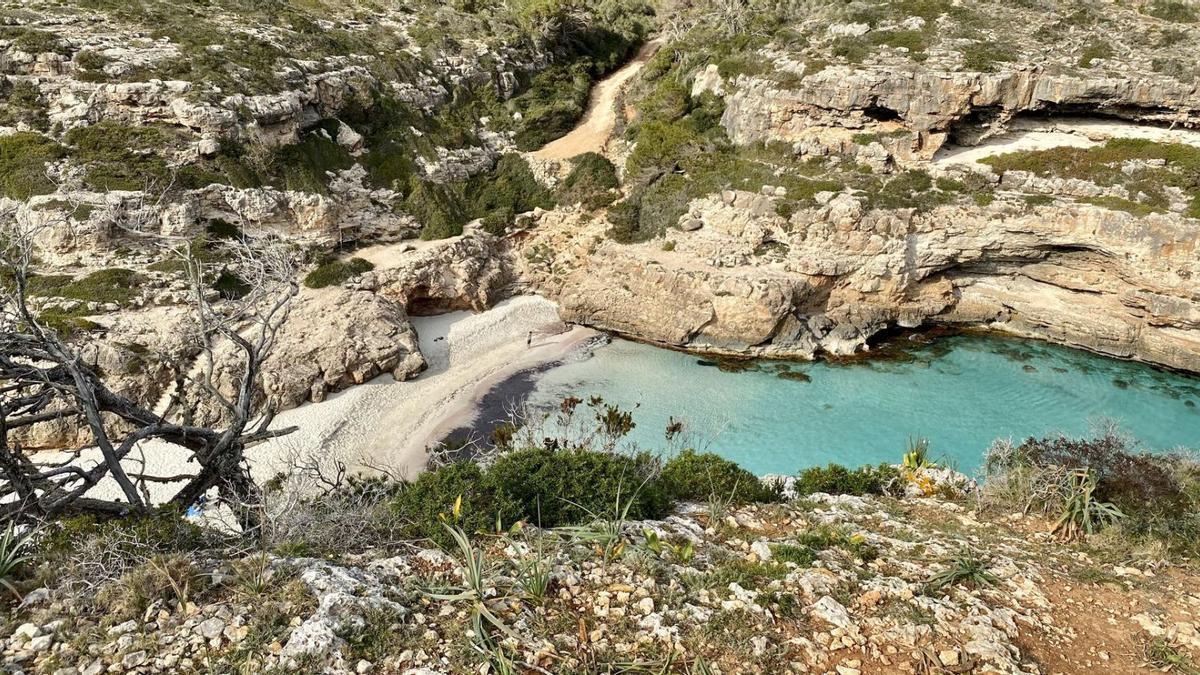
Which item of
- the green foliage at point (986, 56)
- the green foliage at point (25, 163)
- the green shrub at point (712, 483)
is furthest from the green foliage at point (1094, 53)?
the green foliage at point (25, 163)

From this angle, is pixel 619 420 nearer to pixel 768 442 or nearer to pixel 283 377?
pixel 768 442

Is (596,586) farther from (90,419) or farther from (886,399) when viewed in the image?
(886,399)

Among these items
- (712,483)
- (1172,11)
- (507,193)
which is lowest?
(712,483)

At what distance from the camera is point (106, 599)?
5.48 m

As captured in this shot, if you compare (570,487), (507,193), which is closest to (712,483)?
(570,487)

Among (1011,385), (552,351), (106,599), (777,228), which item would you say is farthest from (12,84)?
(1011,385)

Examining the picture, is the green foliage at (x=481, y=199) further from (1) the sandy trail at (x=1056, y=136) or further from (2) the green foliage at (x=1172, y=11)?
(2) the green foliage at (x=1172, y=11)

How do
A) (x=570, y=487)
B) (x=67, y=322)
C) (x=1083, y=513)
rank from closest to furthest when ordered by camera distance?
1. (x=570, y=487)
2. (x=1083, y=513)
3. (x=67, y=322)

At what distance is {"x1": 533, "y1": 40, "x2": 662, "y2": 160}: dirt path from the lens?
36.7 metres

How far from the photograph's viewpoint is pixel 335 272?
26703 mm

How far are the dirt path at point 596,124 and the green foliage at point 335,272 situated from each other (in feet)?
43.9

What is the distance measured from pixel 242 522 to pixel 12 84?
29603 mm

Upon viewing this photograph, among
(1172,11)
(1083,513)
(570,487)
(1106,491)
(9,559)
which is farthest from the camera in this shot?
(1172,11)

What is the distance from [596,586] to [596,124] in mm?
36575
